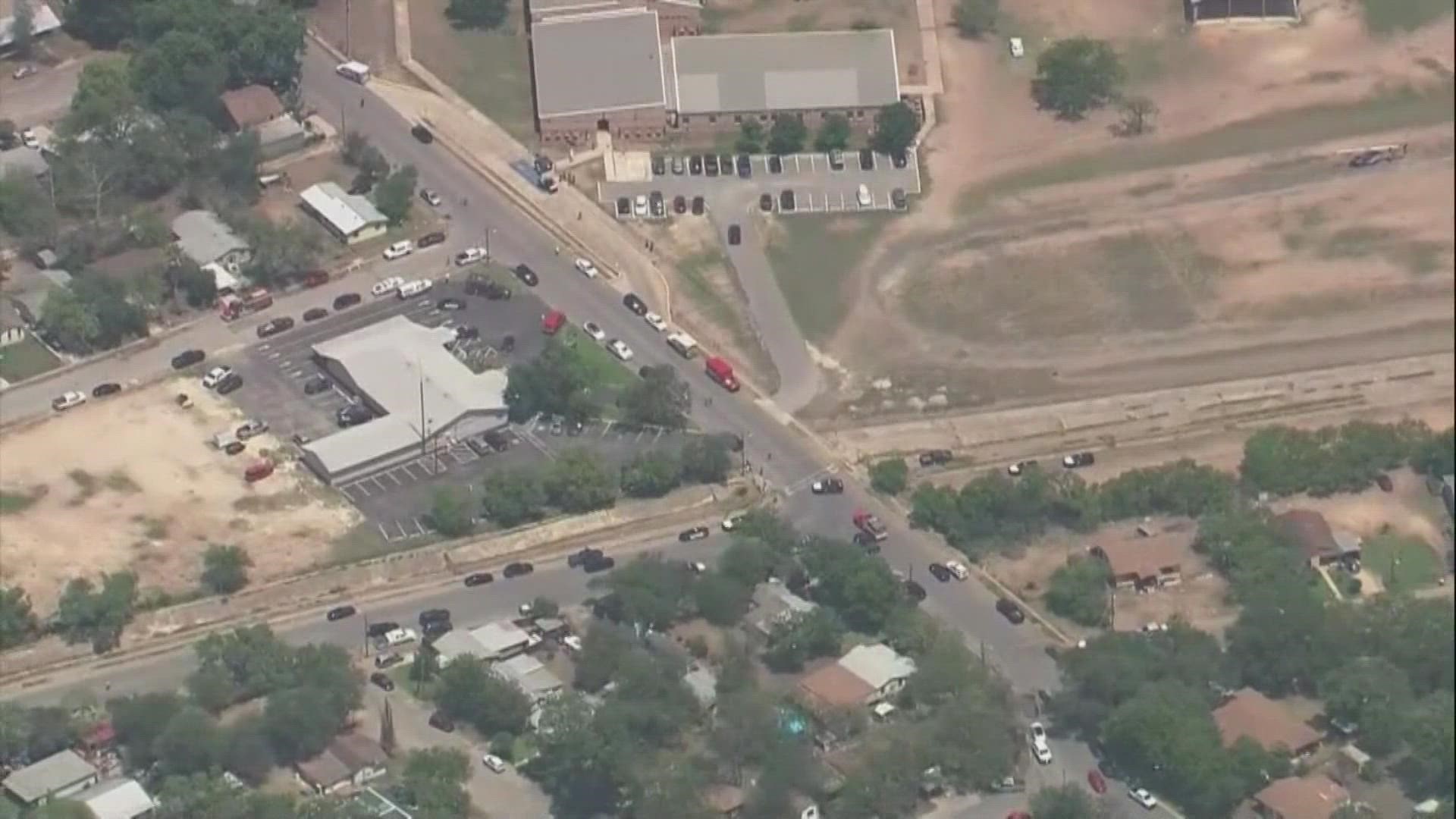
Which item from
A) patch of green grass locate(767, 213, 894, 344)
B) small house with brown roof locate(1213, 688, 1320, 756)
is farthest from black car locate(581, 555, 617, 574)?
small house with brown roof locate(1213, 688, 1320, 756)

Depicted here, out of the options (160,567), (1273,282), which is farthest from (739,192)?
(160,567)

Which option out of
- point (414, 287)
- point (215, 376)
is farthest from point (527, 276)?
point (215, 376)

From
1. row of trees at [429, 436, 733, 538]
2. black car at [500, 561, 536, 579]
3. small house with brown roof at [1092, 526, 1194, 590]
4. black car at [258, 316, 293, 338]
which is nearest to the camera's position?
small house with brown roof at [1092, 526, 1194, 590]

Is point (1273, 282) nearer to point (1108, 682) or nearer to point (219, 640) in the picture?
point (1108, 682)

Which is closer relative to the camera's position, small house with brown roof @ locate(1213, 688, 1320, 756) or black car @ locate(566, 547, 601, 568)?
small house with brown roof @ locate(1213, 688, 1320, 756)

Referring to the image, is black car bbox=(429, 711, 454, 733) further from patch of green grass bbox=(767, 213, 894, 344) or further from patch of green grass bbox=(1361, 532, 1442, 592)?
patch of green grass bbox=(1361, 532, 1442, 592)

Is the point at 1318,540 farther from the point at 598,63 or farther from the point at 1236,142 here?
the point at 598,63

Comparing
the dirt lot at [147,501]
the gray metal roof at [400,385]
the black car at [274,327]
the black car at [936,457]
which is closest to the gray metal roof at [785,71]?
the gray metal roof at [400,385]

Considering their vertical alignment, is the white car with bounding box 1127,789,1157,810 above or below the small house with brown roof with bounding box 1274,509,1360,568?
below
